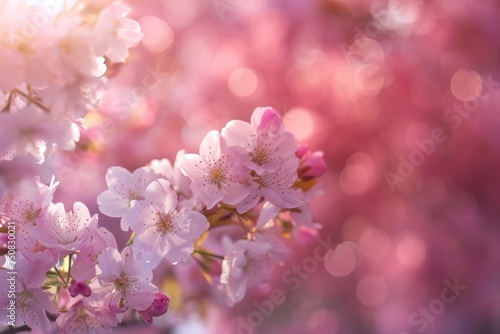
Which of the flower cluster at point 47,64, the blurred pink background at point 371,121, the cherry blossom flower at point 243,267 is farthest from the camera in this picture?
the blurred pink background at point 371,121

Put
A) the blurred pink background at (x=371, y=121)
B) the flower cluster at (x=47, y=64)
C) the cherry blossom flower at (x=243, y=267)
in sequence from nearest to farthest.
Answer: the flower cluster at (x=47, y=64) → the cherry blossom flower at (x=243, y=267) → the blurred pink background at (x=371, y=121)

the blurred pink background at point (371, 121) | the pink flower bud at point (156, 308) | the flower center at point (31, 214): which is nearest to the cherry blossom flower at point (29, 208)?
the flower center at point (31, 214)

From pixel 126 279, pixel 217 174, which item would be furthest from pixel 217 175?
pixel 126 279

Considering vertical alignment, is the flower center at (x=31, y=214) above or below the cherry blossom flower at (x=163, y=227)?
below

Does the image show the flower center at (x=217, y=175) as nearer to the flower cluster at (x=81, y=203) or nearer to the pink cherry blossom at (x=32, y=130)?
the flower cluster at (x=81, y=203)

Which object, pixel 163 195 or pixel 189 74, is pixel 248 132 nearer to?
pixel 163 195

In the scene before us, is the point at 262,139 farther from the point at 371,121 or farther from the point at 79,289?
the point at 371,121

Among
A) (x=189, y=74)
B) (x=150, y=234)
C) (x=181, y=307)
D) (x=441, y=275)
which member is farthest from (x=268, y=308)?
(x=150, y=234)

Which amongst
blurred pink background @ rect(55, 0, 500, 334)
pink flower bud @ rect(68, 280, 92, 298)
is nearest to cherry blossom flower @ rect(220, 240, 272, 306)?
pink flower bud @ rect(68, 280, 92, 298)
